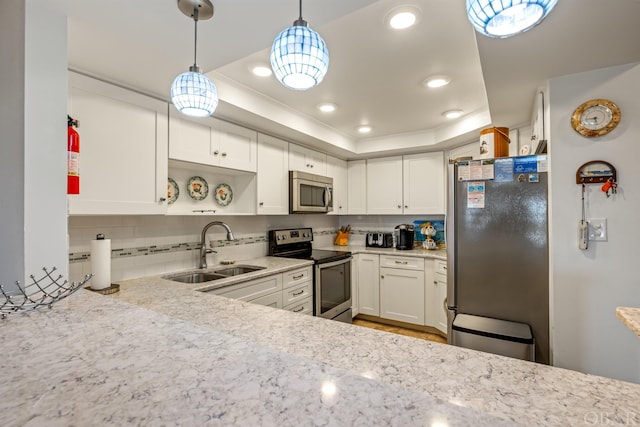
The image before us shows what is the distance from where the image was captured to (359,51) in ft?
5.90

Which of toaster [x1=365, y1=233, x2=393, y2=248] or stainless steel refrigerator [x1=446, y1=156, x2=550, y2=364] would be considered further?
toaster [x1=365, y1=233, x2=393, y2=248]

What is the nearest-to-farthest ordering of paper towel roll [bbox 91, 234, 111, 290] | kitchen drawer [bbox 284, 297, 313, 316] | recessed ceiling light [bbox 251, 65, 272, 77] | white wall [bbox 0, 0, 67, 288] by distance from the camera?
1. white wall [bbox 0, 0, 67, 288]
2. paper towel roll [bbox 91, 234, 111, 290]
3. recessed ceiling light [bbox 251, 65, 272, 77]
4. kitchen drawer [bbox 284, 297, 313, 316]

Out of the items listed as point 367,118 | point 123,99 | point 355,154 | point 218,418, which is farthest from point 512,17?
point 355,154

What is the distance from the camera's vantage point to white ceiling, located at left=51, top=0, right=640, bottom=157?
1.18 meters

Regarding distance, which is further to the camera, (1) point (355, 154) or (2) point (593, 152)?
(1) point (355, 154)

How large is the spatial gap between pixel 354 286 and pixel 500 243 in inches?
80.6

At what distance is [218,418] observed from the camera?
44 cm

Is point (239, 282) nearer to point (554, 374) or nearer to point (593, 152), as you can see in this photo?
point (554, 374)

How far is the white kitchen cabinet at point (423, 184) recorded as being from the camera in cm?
354

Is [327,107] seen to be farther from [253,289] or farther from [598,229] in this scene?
[598,229]

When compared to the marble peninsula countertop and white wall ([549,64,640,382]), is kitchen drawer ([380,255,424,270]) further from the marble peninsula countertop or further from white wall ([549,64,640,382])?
the marble peninsula countertop

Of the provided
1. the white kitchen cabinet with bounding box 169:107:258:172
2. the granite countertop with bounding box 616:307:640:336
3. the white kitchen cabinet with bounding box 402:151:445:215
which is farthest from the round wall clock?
the white kitchen cabinet with bounding box 169:107:258:172

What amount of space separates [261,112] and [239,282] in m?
1.31

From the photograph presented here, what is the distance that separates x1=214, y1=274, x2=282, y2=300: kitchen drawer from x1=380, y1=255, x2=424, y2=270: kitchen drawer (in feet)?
4.76
